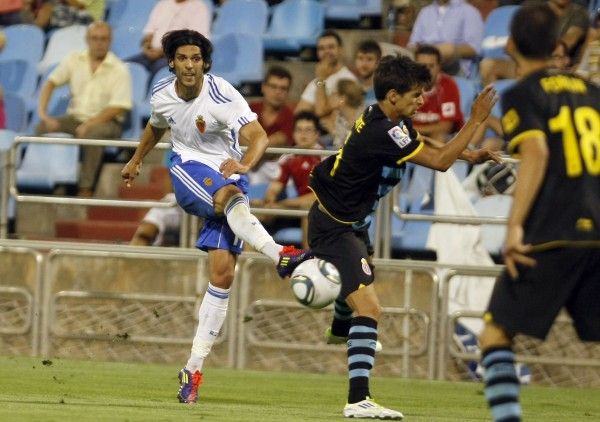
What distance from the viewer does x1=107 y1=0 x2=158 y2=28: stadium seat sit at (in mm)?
18375

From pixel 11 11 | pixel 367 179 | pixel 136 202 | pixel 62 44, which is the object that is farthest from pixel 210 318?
pixel 11 11

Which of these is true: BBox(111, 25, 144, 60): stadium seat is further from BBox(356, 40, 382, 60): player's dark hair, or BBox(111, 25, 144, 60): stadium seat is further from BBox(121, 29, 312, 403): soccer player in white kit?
BBox(121, 29, 312, 403): soccer player in white kit

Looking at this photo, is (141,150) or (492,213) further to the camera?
(492,213)

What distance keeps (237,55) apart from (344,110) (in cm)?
265

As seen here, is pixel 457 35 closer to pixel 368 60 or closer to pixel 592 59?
pixel 368 60

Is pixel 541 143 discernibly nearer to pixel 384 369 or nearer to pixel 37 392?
pixel 37 392

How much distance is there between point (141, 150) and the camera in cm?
1055

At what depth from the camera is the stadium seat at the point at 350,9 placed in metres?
17.3

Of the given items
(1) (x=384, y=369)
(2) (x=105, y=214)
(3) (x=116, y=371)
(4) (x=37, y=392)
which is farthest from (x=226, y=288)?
(2) (x=105, y=214)

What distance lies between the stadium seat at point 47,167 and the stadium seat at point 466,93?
3.81 m

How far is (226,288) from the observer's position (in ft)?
33.4

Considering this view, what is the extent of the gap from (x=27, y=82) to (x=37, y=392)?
787 cm

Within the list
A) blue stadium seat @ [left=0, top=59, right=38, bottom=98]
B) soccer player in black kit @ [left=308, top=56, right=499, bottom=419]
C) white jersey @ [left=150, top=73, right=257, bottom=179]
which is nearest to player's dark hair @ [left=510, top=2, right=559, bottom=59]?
soccer player in black kit @ [left=308, top=56, right=499, bottom=419]

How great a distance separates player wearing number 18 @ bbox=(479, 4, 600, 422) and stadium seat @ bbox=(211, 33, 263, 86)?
33.6ft
